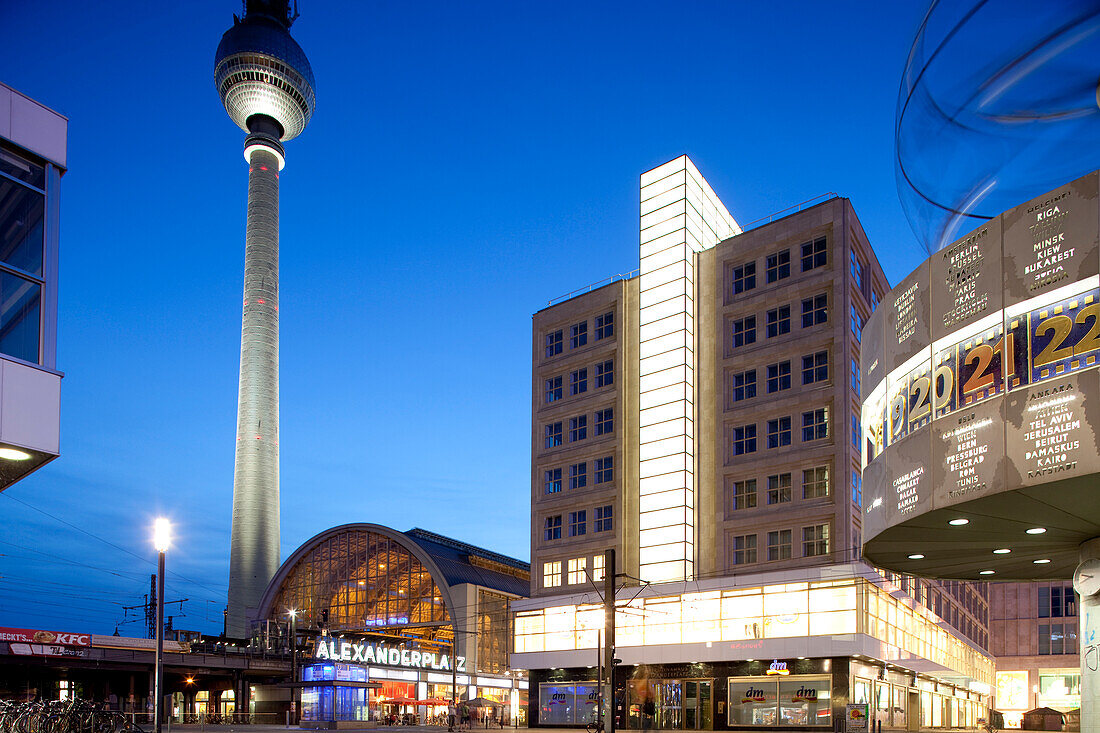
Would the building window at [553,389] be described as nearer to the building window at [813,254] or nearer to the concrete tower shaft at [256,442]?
the building window at [813,254]

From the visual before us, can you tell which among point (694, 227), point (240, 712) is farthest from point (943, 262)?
point (240, 712)

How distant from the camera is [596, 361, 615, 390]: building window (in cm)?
7344

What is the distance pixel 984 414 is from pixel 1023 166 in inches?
159

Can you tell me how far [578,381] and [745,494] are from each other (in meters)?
16.5

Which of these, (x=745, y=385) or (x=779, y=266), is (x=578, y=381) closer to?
(x=745, y=385)

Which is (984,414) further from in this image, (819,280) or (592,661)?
(592,661)

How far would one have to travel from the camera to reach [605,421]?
239ft

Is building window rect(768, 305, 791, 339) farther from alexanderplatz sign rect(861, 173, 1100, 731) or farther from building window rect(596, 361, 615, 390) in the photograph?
alexanderplatz sign rect(861, 173, 1100, 731)

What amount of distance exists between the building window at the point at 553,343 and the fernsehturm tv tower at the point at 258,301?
5928 cm

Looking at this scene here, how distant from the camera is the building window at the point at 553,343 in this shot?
77.8 m

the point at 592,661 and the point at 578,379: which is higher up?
the point at 578,379

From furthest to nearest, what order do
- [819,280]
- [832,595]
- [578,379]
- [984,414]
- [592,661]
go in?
[578,379]
[592,661]
[819,280]
[832,595]
[984,414]

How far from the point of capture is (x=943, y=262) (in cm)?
1752

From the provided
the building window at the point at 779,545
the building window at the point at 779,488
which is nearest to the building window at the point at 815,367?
the building window at the point at 779,488
